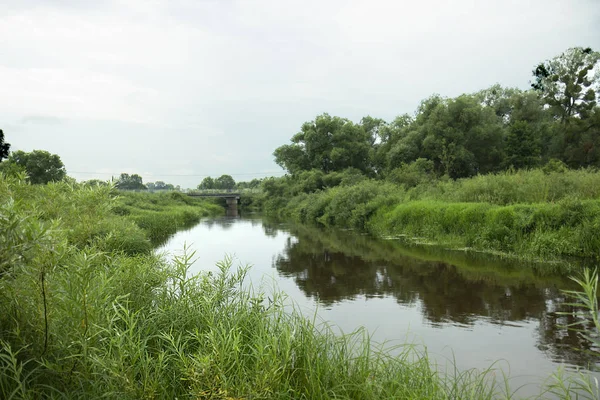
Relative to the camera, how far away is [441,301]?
10.0 meters

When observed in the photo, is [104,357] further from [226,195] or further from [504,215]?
[226,195]

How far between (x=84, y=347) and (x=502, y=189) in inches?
719

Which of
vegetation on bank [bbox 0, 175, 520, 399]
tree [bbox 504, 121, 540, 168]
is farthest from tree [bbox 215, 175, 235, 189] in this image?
vegetation on bank [bbox 0, 175, 520, 399]

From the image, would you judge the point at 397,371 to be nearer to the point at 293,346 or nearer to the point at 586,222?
the point at 293,346

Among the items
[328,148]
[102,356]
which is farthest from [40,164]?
[102,356]

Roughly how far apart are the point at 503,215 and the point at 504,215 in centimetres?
3

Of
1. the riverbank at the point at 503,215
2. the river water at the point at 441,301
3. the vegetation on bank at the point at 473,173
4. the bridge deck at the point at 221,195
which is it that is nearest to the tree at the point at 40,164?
the bridge deck at the point at 221,195

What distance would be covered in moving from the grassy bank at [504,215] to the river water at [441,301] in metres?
1.31

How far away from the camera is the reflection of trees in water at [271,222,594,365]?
27.8ft

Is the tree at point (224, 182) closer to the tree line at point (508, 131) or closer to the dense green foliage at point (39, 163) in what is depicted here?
the dense green foliage at point (39, 163)

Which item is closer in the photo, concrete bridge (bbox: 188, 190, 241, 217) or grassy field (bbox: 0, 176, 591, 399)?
grassy field (bbox: 0, 176, 591, 399)

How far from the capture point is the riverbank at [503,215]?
13742 millimetres

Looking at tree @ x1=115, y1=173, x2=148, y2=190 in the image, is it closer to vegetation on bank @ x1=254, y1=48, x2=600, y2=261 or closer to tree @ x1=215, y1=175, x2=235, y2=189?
tree @ x1=215, y1=175, x2=235, y2=189

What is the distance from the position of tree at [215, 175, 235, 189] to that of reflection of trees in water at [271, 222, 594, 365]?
11524cm
